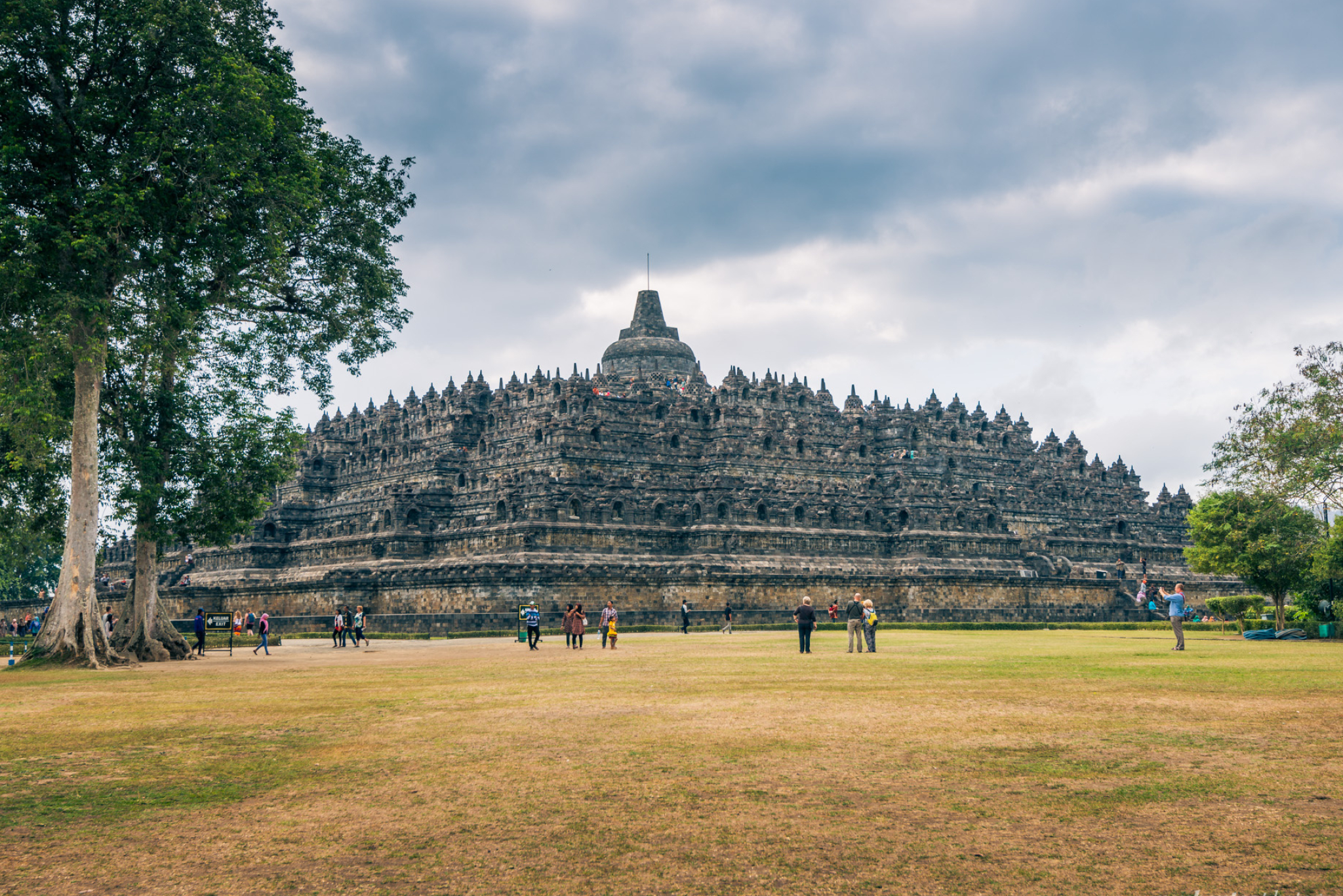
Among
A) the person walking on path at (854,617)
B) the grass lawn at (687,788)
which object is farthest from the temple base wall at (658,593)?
the grass lawn at (687,788)

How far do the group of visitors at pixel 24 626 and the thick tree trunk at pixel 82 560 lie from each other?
27634 millimetres

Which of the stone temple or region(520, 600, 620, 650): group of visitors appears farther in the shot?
the stone temple

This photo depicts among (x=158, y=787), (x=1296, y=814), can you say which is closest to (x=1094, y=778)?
(x=1296, y=814)

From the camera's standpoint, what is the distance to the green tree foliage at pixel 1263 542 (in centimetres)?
4409

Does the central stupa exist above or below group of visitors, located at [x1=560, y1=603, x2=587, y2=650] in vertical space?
above

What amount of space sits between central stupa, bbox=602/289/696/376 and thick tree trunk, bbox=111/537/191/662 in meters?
49.6

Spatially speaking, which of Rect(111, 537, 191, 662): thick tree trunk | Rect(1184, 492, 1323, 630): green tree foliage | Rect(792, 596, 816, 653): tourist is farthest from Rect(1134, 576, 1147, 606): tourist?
Rect(111, 537, 191, 662): thick tree trunk

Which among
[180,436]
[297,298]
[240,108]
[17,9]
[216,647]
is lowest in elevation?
[216,647]

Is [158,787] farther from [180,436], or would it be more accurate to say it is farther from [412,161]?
[412,161]

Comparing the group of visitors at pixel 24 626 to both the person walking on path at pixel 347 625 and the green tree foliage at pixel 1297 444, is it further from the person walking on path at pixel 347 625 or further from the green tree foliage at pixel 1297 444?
the green tree foliage at pixel 1297 444

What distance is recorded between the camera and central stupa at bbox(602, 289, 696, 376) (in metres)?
82.6

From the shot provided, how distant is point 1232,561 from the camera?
48875 mm

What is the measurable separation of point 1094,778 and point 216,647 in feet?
131

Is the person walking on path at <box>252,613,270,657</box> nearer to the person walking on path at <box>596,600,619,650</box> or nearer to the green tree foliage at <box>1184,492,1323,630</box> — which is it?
the person walking on path at <box>596,600,619,650</box>
